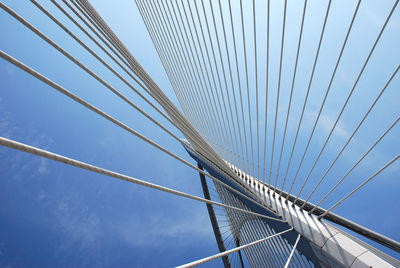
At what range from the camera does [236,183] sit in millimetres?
4863

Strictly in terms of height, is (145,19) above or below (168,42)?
above

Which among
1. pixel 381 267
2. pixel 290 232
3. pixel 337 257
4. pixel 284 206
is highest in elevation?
pixel 284 206

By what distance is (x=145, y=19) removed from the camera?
566 centimetres

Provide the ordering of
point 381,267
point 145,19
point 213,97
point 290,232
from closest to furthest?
1. point 381,267
2. point 290,232
3. point 213,97
4. point 145,19

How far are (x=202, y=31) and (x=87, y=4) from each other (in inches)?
66.6

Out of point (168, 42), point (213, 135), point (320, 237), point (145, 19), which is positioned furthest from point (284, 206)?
point (145, 19)

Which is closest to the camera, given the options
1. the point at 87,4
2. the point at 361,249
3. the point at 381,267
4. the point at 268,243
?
the point at 381,267

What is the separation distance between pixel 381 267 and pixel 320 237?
736mm

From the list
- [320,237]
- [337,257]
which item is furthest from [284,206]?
[337,257]

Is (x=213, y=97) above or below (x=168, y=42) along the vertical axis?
below

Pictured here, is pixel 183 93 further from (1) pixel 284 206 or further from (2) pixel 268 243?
(2) pixel 268 243

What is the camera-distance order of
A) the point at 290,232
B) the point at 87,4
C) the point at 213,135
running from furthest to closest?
1. the point at 213,135
2. the point at 290,232
3. the point at 87,4

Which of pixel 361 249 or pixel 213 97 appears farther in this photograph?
pixel 213 97

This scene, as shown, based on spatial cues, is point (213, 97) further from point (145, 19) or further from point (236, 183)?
point (145, 19)
